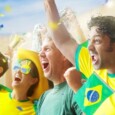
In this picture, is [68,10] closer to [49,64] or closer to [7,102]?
[49,64]

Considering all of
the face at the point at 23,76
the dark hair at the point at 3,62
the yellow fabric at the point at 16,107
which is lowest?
the yellow fabric at the point at 16,107

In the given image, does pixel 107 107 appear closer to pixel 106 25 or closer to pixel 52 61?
pixel 106 25

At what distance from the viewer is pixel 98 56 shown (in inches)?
39.4

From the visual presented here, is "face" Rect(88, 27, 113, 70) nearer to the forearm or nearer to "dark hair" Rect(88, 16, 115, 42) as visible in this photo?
"dark hair" Rect(88, 16, 115, 42)

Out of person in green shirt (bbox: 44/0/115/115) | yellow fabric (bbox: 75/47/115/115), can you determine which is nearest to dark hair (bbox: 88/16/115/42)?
person in green shirt (bbox: 44/0/115/115)

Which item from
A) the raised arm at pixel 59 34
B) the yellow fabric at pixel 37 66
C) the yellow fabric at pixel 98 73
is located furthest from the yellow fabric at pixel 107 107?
the yellow fabric at pixel 37 66

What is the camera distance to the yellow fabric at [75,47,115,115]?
951mm

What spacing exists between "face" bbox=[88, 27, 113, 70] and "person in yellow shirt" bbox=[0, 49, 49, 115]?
1.29 ft

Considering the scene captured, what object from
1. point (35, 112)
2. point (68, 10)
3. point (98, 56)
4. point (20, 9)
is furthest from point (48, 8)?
point (35, 112)

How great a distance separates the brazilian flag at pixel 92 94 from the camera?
3.24 feet

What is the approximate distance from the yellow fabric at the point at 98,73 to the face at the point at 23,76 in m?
0.35

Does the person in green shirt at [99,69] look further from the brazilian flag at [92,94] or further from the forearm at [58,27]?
the forearm at [58,27]

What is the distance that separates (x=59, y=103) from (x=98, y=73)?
0.73 feet

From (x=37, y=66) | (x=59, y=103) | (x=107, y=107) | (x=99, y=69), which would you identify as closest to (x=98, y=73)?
(x=99, y=69)
